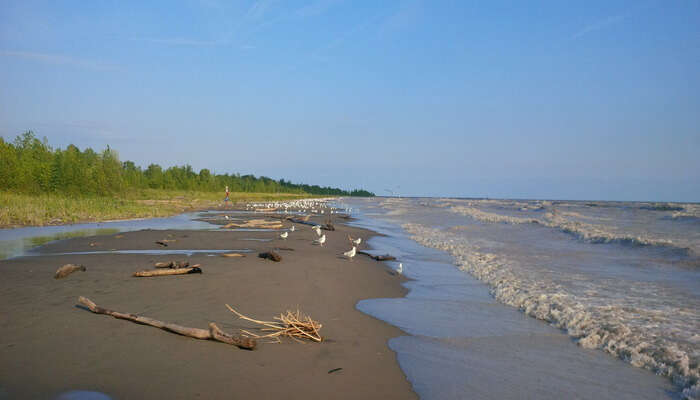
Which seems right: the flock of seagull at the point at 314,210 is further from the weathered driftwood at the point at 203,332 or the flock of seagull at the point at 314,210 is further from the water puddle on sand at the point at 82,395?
the water puddle on sand at the point at 82,395

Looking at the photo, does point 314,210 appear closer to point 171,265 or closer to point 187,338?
point 171,265

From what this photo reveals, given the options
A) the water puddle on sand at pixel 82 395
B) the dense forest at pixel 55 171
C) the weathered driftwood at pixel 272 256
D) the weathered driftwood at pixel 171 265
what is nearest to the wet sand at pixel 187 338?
the water puddle on sand at pixel 82 395

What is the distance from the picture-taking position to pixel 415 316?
786cm

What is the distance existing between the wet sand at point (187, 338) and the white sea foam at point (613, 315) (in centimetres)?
320

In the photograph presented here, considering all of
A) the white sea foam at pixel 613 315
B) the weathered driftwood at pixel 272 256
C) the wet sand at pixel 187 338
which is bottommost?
the white sea foam at pixel 613 315

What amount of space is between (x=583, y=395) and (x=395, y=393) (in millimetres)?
2390

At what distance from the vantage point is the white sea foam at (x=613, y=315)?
589cm

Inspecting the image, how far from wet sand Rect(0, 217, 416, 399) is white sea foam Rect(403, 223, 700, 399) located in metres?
3.20

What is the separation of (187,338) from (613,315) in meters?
8.23

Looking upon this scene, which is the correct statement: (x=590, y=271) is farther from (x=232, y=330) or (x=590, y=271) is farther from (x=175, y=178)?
(x=175, y=178)

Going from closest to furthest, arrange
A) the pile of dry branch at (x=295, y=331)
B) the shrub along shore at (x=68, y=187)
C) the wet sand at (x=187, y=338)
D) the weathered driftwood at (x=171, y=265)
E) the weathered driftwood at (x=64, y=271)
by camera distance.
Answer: the wet sand at (x=187, y=338) → the pile of dry branch at (x=295, y=331) → the weathered driftwood at (x=64, y=271) → the weathered driftwood at (x=171, y=265) → the shrub along shore at (x=68, y=187)

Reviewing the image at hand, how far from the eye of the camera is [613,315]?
8.01m

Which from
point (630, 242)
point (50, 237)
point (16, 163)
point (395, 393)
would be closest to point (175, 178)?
point (16, 163)

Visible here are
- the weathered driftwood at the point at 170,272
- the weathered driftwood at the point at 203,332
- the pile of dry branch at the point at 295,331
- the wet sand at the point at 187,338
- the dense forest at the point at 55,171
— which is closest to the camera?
the wet sand at the point at 187,338
